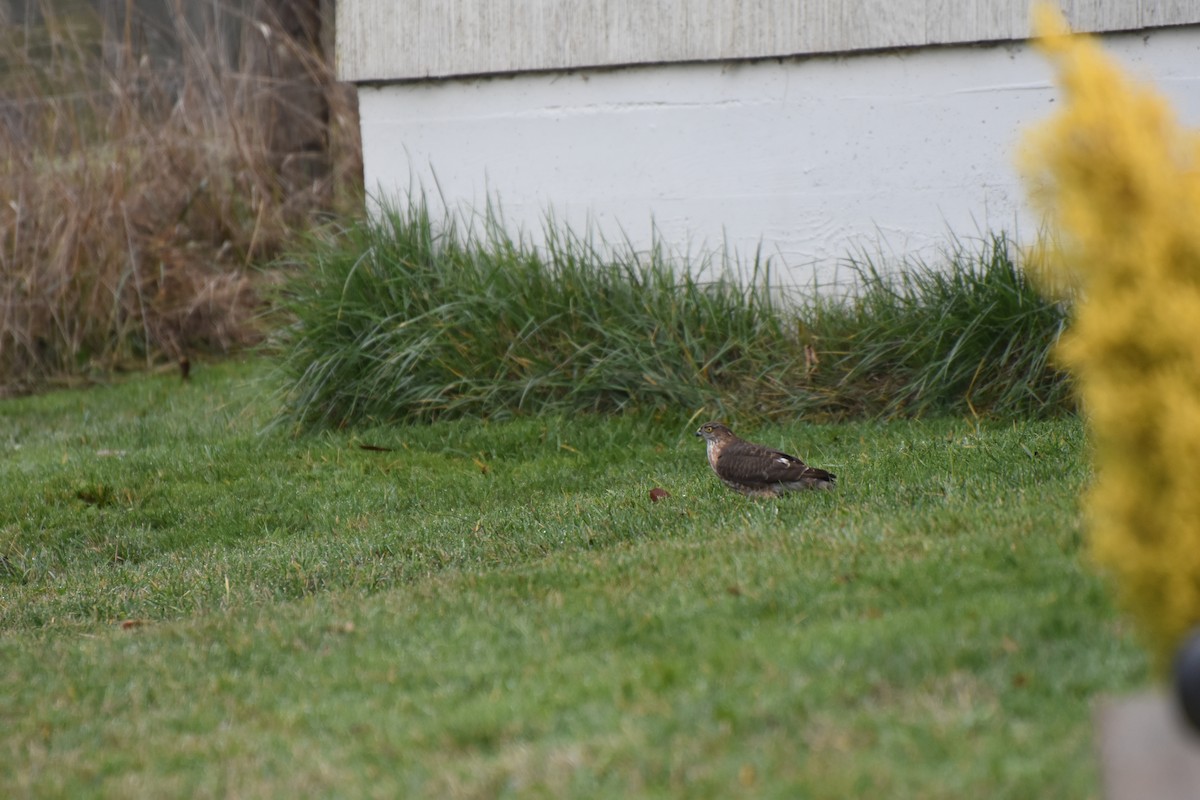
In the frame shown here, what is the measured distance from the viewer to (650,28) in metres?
10.1

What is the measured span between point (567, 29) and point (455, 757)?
287 inches

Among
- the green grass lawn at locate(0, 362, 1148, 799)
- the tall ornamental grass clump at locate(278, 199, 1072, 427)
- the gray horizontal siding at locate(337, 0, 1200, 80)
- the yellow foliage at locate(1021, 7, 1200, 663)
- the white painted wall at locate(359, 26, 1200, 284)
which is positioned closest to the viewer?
the yellow foliage at locate(1021, 7, 1200, 663)

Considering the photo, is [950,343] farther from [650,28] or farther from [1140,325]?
[1140,325]

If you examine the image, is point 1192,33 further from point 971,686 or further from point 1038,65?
point 971,686

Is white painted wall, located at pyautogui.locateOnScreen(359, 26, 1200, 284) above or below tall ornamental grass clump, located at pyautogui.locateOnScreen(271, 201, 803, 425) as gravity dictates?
above

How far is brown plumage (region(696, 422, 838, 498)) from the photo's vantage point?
680cm

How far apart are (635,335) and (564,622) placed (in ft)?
14.8

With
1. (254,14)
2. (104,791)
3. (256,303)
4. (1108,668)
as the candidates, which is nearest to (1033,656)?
(1108,668)

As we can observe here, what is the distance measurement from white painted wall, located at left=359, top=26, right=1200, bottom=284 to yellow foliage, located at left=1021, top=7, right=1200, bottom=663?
236 inches

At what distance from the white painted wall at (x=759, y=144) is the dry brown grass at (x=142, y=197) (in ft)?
7.27

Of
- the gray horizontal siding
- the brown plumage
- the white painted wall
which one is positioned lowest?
the brown plumage

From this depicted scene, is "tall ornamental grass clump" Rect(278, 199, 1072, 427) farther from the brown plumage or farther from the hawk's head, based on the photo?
the brown plumage

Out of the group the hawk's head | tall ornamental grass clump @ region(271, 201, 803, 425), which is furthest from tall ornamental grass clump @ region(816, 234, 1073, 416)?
the hawk's head

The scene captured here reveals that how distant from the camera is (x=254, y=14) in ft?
49.1
